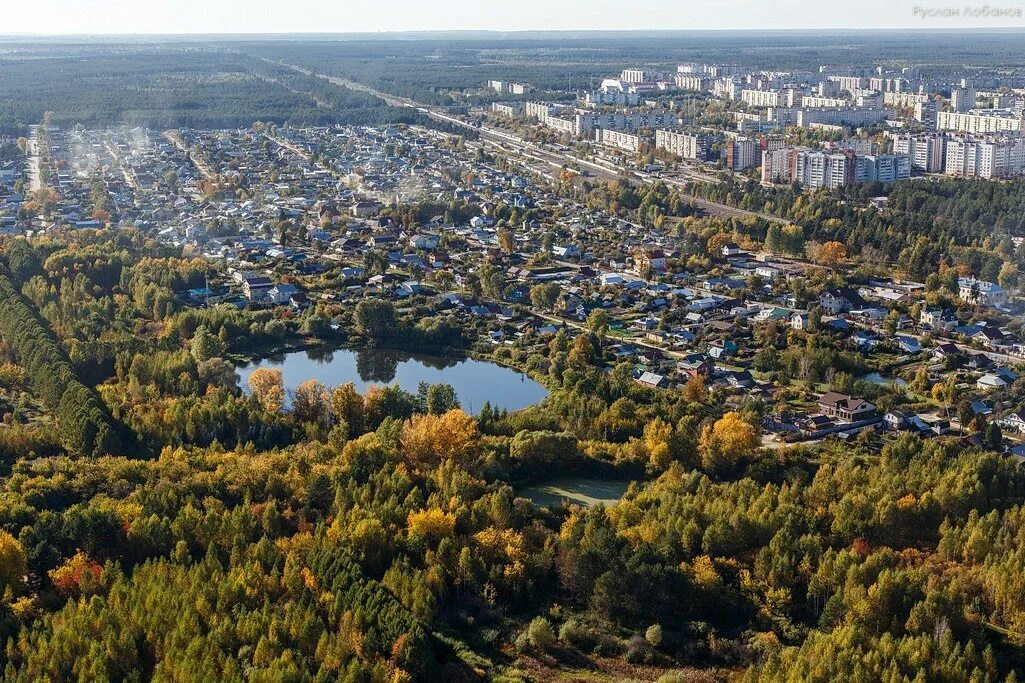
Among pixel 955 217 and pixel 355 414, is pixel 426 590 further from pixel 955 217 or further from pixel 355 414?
pixel 955 217

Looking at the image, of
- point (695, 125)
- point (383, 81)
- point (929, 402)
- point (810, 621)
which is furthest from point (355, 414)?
point (383, 81)

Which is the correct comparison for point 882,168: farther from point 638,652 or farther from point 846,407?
point 638,652

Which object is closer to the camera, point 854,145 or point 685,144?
point 854,145

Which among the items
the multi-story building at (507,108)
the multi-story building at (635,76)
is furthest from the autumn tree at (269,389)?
the multi-story building at (635,76)

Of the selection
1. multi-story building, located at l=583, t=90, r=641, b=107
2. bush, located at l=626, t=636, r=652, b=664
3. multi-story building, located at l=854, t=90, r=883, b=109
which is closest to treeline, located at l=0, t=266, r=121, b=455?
bush, located at l=626, t=636, r=652, b=664

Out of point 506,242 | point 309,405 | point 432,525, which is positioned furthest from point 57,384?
point 506,242
